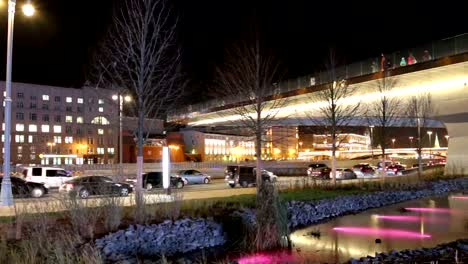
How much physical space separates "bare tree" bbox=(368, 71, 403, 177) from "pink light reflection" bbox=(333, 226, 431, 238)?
61.4ft

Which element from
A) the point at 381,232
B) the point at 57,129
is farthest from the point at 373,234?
the point at 57,129

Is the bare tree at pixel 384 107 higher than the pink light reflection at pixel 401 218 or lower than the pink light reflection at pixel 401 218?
higher

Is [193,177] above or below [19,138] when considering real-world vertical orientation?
below

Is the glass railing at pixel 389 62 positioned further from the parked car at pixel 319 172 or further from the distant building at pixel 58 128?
the distant building at pixel 58 128

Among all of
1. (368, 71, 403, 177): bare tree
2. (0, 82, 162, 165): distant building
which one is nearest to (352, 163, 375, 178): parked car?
(368, 71, 403, 177): bare tree

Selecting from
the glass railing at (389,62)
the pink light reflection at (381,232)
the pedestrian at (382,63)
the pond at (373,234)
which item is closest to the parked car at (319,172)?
the glass railing at (389,62)

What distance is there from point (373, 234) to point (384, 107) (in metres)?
20.7

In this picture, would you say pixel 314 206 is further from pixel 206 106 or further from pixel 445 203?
pixel 206 106

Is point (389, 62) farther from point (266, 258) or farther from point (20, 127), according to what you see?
point (20, 127)

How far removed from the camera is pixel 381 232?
20.1 meters

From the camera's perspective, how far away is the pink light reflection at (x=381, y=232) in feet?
63.0

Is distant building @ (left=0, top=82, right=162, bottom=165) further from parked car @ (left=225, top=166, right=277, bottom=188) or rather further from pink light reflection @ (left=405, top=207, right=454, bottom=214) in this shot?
pink light reflection @ (left=405, top=207, right=454, bottom=214)

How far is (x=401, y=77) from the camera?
41.7m

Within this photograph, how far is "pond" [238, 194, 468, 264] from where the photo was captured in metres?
15.5
